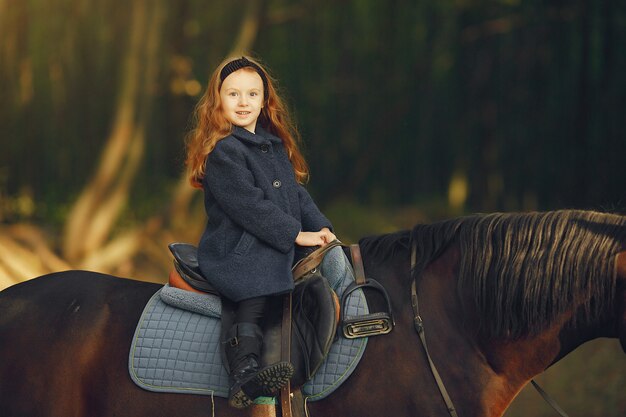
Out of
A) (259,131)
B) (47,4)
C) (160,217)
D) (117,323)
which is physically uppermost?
(47,4)

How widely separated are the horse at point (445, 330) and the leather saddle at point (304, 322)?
137mm

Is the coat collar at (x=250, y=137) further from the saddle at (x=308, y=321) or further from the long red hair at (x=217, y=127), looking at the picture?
the saddle at (x=308, y=321)

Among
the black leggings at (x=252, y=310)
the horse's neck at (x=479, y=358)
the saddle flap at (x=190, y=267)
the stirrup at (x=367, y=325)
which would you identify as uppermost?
the saddle flap at (x=190, y=267)

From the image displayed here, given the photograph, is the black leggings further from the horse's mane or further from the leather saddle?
the horse's mane

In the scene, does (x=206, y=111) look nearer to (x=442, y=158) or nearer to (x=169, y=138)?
(x=169, y=138)

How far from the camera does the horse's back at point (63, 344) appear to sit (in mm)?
2945

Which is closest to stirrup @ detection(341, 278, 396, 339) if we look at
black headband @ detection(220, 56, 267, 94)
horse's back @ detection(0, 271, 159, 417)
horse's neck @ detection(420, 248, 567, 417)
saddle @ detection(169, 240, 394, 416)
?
Result: saddle @ detection(169, 240, 394, 416)

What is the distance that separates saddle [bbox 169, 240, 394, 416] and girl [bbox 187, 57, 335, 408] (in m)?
0.05

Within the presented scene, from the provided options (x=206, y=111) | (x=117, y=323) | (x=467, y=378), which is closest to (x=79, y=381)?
(x=117, y=323)

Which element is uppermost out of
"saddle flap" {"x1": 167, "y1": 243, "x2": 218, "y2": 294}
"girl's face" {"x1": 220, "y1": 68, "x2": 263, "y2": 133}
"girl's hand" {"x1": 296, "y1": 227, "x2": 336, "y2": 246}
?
"girl's face" {"x1": 220, "y1": 68, "x2": 263, "y2": 133}

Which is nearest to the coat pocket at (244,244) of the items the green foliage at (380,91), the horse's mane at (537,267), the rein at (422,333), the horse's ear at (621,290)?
the rein at (422,333)

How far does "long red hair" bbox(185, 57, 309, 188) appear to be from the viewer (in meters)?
3.00

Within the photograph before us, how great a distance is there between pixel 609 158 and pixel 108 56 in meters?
5.36

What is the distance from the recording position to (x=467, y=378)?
2.72 m
